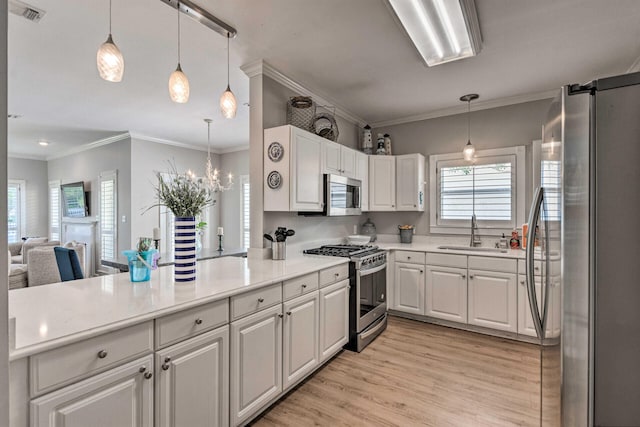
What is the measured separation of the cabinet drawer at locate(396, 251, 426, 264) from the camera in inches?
146

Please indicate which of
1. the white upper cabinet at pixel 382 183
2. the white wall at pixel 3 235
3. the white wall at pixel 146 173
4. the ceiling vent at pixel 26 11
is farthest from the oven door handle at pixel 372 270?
the white wall at pixel 146 173

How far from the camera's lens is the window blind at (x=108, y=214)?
19.0 feet

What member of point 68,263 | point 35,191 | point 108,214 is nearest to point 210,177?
point 68,263

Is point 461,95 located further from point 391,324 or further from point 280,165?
point 391,324

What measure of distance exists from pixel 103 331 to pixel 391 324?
10.3ft

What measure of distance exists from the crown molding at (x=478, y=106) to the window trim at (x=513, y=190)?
1.71 feet

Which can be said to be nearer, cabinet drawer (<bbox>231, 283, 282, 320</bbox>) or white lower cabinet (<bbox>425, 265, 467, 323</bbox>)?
cabinet drawer (<bbox>231, 283, 282, 320</bbox>)

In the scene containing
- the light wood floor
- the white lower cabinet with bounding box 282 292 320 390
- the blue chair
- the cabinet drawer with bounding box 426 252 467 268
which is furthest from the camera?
the blue chair

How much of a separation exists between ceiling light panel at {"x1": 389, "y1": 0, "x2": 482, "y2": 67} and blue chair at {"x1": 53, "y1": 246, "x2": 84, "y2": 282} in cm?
399

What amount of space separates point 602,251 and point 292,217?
2594mm

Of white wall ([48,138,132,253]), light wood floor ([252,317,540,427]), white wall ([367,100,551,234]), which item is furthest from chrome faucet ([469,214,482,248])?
white wall ([48,138,132,253])

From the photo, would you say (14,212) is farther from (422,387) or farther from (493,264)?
(493,264)

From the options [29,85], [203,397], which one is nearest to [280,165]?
[203,397]

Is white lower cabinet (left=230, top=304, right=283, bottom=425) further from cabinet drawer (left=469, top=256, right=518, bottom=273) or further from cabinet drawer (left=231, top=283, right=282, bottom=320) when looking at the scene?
cabinet drawer (left=469, top=256, right=518, bottom=273)
